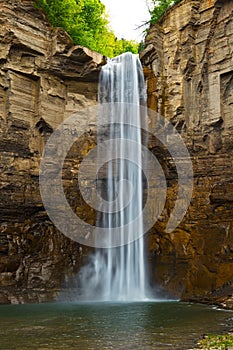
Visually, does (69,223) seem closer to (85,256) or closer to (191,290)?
(85,256)

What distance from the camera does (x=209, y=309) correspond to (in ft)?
47.2

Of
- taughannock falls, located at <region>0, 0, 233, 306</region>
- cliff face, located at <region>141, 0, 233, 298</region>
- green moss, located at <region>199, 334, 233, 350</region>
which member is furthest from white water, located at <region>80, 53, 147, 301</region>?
green moss, located at <region>199, 334, 233, 350</region>

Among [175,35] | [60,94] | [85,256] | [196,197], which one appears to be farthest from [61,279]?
[175,35]

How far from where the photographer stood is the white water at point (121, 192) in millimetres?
19469

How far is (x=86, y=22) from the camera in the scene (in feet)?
101

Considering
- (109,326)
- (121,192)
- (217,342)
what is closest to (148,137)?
(121,192)

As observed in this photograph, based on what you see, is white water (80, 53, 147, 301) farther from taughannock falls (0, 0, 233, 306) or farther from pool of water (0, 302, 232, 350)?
pool of water (0, 302, 232, 350)

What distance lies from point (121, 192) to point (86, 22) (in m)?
14.9

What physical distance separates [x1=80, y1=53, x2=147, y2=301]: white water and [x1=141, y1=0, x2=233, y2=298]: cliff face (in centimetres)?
71

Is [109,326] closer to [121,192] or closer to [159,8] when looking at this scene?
[121,192]

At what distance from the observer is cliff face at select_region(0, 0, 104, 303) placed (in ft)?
62.8

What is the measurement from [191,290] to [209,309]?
3480 mm

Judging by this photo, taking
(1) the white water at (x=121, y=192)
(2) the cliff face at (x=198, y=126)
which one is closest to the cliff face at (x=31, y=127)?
(1) the white water at (x=121, y=192)

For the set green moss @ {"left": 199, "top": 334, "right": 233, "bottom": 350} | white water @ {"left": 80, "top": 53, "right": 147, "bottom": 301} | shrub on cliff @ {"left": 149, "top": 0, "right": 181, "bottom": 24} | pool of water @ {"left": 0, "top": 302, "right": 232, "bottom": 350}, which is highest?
shrub on cliff @ {"left": 149, "top": 0, "right": 181, "bottom": 24}
